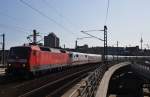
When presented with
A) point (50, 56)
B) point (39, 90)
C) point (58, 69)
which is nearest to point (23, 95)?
point (39, 90)

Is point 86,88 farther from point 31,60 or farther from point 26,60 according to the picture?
point 31,60

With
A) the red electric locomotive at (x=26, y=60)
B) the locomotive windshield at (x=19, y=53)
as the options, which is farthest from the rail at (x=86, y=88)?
the locomotive windshield at (x=19, y=53)

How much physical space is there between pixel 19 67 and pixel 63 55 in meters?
19.8

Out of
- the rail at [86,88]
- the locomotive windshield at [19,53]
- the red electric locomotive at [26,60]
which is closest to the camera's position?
the rail at [86,88]

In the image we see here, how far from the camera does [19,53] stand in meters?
31.0

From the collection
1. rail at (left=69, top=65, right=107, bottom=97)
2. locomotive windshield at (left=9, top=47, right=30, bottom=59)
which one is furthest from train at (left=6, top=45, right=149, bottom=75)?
rail at (left=69, top=65, right=107, bottom=97)

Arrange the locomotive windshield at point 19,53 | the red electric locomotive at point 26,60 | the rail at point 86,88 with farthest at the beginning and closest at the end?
the locomotive windshield at point 19,53 → the red electric locomotive at point 26,60 → the rail at point 86,88

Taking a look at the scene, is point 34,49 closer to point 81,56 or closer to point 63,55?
point 63,55

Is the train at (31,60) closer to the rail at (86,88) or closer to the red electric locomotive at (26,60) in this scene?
the red electric locomotive at (26,60)

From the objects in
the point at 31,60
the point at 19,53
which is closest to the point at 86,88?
the point at 31,60

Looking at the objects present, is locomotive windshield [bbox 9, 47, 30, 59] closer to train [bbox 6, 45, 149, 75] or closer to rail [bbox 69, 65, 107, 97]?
train [bbox 6, 45, 149, 75]

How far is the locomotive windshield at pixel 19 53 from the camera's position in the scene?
30875 millimetres

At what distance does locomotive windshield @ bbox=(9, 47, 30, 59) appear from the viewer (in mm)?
30875

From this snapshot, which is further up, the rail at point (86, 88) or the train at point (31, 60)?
the train at point (31, 60)
